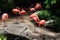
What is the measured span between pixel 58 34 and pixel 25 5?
306cm

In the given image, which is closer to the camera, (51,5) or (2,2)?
(51,5)

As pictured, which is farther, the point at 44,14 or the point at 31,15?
the point at 44,14

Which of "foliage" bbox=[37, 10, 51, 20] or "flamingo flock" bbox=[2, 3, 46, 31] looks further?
"foliage" bbox=[37, 10, 51, 20]

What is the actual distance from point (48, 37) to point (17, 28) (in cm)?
96

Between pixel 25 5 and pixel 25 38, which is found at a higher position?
pixel 25 5

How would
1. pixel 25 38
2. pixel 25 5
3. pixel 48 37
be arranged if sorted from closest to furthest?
Answer: pixel 25 38 → pixel 48 37 → pixel 25 5

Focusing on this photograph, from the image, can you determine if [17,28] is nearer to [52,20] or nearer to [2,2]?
[52,20]

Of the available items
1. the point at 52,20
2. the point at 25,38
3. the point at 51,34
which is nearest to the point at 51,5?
the point at 52,20

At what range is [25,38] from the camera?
7.27 metres

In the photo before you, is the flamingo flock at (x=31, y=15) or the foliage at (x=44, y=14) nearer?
the flamingo flock at (x=31, y=15)

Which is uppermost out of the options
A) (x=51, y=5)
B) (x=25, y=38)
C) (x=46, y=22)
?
(x=51, y=5)

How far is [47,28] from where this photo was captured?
8.36 m

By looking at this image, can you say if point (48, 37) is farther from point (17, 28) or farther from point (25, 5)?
point (25, 5)

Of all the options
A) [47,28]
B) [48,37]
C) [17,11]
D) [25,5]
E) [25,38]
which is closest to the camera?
[25,38]
